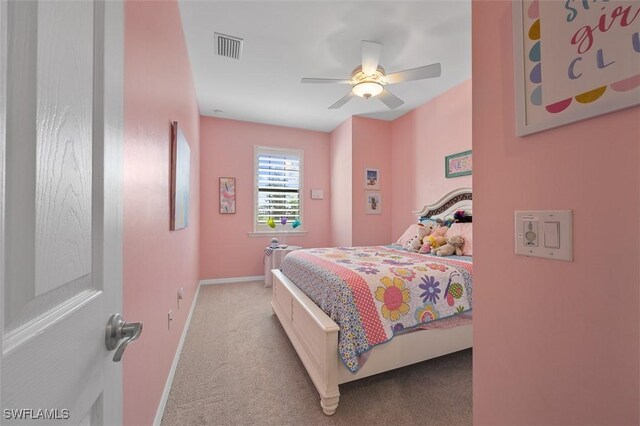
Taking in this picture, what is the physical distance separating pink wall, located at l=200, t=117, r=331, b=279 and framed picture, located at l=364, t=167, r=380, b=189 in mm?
1041

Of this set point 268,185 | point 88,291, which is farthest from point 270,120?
point 88,291

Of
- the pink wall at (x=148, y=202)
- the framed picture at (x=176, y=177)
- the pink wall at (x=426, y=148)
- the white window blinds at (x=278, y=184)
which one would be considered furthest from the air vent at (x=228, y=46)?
the pink wall at (x=426, y=148)

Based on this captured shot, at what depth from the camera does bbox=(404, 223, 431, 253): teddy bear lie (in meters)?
2.91

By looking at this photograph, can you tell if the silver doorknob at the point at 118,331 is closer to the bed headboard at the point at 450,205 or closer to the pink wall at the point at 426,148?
the bed headboard at the point at 450,205

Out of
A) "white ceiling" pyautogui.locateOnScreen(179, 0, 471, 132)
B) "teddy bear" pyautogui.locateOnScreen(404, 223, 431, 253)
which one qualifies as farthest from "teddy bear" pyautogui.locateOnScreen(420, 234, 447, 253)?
"white ceiling" pyautogui.locateOnScreen(179, 0, 471, 132)

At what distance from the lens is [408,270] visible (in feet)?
6.06

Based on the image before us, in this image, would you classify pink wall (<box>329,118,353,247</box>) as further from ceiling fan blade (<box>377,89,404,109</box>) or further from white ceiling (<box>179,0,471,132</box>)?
ceiling fan blade (<box>377,89,404,109</box>)

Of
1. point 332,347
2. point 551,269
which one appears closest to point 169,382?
point 332,347

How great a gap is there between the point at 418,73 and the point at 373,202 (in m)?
2.38

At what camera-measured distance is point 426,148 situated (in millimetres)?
3719

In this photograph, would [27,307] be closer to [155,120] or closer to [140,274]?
[140,274]

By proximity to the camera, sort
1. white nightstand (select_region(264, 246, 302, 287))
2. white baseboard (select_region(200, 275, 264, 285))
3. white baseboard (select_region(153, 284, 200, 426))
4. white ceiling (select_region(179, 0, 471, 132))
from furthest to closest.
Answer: white baseboard (select_region(200, 275, 264, 285)) < white nightstand (select_region(264, 246, 302, 287)) < white ceiling (select_region(179, 0, 471, 132)) < white baseboard (select_region(153, 284, 200, 426))

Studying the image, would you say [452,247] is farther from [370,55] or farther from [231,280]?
[231,280]

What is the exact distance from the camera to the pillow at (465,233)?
8.26 ft
